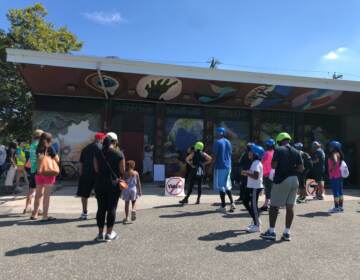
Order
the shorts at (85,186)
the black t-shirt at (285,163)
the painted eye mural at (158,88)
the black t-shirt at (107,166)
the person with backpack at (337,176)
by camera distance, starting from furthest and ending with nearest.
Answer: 1. the painted eye mural at (158,88)
2. the person with backpack at (337,176)
3. the shorts at (85,186)
4. the black t-shirt at (285,163)
5. the black t-shirt at (107,166)

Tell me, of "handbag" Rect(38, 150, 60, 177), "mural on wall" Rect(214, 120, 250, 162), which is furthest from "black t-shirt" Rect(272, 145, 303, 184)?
"mural on wall" Rect(214, 120, 250, 162)

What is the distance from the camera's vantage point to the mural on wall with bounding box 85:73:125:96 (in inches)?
551

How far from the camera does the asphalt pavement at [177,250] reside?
5066 mm

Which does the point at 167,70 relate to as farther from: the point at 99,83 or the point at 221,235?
the point at 221,235

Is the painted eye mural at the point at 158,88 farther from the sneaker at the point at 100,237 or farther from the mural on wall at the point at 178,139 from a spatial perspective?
the sneaker at the point at 100,237

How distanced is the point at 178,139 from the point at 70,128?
14.5 ft

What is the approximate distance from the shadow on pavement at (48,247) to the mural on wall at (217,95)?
9.61m

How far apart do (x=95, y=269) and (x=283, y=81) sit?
36.8ft

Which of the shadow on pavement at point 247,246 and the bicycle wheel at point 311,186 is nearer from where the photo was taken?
the shadow on pavement at point 247,246

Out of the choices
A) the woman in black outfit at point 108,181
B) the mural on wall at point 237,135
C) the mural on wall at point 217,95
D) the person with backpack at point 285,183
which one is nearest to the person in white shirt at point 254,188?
the person with backpack at point 285,183

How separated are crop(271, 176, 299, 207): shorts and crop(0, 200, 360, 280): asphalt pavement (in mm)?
677

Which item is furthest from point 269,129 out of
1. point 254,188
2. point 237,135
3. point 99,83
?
point 254,188

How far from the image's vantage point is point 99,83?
14.4 metres

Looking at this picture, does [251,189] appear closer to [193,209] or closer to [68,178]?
[193,209]
